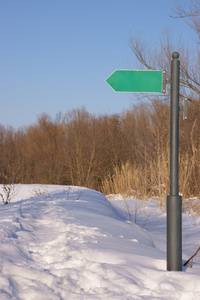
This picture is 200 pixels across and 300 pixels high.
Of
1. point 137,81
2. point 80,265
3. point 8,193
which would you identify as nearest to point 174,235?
point 80,265

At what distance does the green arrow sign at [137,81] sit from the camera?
9.91 ft

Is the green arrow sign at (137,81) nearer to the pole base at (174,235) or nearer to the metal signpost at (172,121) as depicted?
the metal signpost at (172,121)

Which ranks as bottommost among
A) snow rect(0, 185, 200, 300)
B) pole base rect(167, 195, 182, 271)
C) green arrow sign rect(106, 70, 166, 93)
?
snow rect(0, 185, 200, 300)

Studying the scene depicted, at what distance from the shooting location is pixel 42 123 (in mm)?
26781

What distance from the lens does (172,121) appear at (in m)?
2.91

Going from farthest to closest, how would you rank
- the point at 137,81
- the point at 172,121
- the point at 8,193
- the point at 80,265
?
the point at 8,193
the point at 137,81
the point at 172,121
the point at 80,265

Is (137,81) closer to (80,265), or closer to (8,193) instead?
(80,265)

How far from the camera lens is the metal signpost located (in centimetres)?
281

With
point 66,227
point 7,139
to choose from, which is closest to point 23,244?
point 66,227

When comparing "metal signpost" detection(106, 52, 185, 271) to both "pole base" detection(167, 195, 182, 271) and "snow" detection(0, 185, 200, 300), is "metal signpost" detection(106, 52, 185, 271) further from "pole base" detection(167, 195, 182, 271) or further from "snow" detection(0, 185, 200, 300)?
"snow" detection(0, 185, 200, 300)

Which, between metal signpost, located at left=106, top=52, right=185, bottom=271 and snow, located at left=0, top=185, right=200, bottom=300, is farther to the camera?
metal signpost, located at left=106, top=52, right=185, bottom=271

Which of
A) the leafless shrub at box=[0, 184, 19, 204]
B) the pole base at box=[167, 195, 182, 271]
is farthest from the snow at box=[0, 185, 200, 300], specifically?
the leafless shrub at box=[0, 184, 19, 204]

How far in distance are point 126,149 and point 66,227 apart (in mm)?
17899

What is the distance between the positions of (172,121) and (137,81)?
46 centimetres
